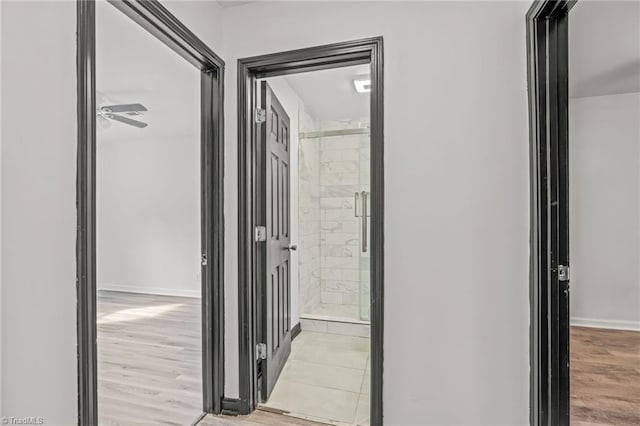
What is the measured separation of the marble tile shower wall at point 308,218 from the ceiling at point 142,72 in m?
1.18

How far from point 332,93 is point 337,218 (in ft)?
5.01

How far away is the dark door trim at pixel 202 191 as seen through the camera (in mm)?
1354

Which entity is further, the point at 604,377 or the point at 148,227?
the point at 148,227

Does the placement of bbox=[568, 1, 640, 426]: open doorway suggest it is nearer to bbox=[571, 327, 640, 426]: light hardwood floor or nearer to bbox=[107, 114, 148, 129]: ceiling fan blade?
bbox=[571, 327, 640, 426]: light hardwood floor

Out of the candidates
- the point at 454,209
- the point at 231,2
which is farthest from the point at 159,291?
the point at 454,209

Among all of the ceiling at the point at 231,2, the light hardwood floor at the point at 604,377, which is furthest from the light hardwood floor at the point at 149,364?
the ceiling at the point at 231,2

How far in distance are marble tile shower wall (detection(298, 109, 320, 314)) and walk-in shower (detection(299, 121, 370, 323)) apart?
0.01 metres

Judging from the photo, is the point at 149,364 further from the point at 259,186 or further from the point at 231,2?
the point at 231,2

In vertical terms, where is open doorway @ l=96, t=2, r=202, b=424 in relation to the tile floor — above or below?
above

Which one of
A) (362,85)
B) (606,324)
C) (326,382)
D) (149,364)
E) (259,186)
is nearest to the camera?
(606,324)

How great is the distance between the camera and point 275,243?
2623 mm

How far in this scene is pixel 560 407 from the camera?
160 centimetres

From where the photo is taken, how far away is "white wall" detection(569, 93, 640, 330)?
104 cm

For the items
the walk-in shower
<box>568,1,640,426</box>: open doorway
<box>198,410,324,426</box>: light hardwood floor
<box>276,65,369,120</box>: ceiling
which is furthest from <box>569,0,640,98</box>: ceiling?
the walk-in shower
